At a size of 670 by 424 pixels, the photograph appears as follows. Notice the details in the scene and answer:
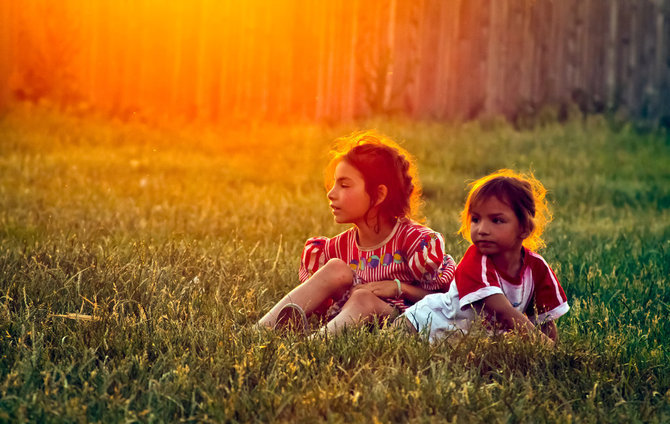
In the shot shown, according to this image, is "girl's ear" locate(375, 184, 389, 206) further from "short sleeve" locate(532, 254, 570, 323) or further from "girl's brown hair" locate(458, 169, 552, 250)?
"short sleeve" locate(532, 254, 570, 323)

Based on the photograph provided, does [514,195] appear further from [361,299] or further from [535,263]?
[361,299]

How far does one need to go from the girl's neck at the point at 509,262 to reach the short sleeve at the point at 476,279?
0.19 ft

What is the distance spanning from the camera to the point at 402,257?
3.97 m

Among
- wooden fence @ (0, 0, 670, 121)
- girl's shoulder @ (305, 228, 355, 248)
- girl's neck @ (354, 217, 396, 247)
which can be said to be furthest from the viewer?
wooden fence @ (0, 0, 670, 121)

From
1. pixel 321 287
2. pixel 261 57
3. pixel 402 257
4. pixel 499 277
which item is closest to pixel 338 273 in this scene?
pixel 321 287

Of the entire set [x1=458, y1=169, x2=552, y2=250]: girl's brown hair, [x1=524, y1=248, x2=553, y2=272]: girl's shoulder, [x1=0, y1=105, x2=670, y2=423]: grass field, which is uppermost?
[x1=458, y1=169, x2=552, y2=250]: girl's brown hair

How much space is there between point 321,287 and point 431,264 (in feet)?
1.61

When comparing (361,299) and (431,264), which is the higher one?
(431,264)

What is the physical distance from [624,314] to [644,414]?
1.41 metres

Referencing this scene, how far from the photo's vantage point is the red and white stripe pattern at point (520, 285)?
3504 mm

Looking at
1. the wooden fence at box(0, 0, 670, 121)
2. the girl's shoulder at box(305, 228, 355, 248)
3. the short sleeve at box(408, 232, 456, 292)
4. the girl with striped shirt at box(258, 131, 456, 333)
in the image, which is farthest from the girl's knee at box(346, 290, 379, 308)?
the wooden fence at box(0, 0, 670, 121)

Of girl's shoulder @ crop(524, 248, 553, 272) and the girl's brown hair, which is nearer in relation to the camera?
the girl's brown hair

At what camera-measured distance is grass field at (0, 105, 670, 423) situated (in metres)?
2.72

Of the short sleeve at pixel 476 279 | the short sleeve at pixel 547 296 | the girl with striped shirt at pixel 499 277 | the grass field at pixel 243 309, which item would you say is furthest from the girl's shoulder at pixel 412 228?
the grass field at pixel 243 309
